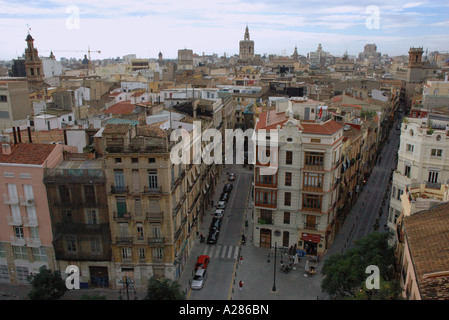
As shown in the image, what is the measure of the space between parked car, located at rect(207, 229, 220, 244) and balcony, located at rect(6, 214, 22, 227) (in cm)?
1893

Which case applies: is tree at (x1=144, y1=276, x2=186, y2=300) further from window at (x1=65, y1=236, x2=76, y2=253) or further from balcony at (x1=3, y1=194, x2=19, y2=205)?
balcony at (x1=3, y1=194, x2=19, y2=205)

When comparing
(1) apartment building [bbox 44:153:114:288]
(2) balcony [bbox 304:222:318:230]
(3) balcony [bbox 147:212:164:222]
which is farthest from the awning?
(1) apartment building [bbox 44:153:114:288]

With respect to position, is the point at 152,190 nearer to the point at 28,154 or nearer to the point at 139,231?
the point at 139,231

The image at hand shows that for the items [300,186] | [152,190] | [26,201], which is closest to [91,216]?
[26,201]

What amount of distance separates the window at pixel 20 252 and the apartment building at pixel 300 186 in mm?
21945

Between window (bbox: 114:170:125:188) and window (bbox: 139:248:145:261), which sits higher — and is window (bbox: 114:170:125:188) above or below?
above

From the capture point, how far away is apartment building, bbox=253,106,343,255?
38344 mm

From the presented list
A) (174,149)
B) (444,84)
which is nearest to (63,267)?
(174,149)

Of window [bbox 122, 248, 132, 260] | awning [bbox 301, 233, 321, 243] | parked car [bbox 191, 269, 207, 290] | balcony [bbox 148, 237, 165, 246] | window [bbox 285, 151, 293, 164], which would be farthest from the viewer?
awning [bbox 301, 233, 321, 243]

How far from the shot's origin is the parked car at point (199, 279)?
116ft

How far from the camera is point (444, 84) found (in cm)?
6631

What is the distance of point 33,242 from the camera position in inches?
1366

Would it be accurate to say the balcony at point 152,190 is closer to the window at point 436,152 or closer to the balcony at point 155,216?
the balcony at point 155,216

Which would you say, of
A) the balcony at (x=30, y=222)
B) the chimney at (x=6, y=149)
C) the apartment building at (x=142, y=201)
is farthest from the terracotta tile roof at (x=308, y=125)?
the chimney at (x=6, y=149)
